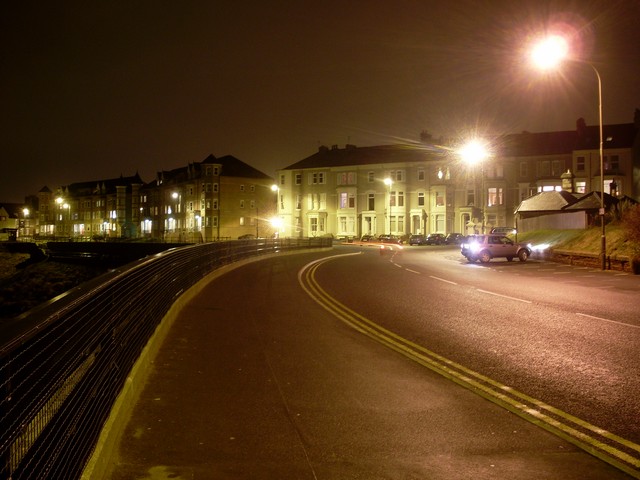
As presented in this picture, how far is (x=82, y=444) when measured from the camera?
14.4 ft

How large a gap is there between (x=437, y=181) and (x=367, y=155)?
472 inches

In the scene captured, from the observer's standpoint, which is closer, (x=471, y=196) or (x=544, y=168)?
(x=544, y=168)

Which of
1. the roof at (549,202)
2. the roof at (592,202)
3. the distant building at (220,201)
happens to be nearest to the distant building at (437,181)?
the distant building at (220,201)

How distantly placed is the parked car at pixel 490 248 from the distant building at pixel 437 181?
2694cm

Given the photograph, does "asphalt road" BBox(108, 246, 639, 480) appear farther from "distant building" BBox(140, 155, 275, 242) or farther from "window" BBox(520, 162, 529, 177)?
"distant building" BBox(140, 155, 275, 242)

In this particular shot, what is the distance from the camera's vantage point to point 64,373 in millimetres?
4105

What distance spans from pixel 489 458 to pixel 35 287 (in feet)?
188

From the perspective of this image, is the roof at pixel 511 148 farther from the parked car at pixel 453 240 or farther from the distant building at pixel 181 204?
the parked car at pixel 453 240

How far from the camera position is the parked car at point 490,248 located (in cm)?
3466

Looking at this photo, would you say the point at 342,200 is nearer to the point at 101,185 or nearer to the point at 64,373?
the point at 101,185

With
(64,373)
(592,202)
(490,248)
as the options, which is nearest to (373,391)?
(64,373)

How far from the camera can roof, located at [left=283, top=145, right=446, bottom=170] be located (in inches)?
→ 3105

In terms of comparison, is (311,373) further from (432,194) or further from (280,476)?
(432,194)

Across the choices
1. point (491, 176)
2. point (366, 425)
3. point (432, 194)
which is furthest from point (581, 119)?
point (366, 425)
